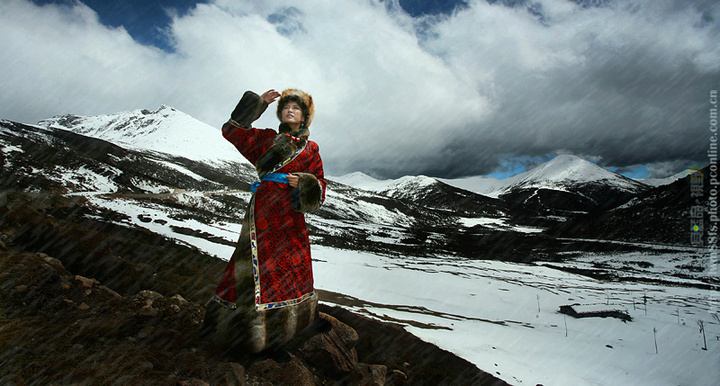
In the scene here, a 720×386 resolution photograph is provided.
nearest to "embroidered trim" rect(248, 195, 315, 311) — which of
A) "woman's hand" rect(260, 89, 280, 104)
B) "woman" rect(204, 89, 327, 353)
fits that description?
"woman" rect(204, 89, 327, 353)

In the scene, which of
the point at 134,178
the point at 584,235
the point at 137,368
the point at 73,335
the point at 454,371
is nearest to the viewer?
the point at 137,368

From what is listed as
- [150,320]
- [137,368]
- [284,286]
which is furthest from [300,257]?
[150,320]

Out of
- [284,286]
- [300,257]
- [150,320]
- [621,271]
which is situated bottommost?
[621,271]

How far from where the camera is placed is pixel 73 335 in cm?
309

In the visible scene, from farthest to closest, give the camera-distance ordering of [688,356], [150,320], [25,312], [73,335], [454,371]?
1. [688,356]
2. [454,371]
3. [150,320]
4. [25,312]
5. [73,335]

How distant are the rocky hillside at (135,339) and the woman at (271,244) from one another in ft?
1.04

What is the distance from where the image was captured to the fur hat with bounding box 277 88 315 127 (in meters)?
4.21

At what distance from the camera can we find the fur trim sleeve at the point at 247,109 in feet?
12.8

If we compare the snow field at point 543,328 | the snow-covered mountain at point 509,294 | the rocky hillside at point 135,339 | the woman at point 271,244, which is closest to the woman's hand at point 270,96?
the woman at point 271,244

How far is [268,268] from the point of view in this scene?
3592 mm

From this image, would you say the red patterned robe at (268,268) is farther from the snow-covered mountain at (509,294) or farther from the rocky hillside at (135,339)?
the snow-covered mountain at (509,294)

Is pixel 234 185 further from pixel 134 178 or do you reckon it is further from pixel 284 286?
pixel 284 286

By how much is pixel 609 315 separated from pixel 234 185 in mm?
93215

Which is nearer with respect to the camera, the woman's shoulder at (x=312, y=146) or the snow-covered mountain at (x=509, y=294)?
the woman's shoulder at (x=312, y=146)
